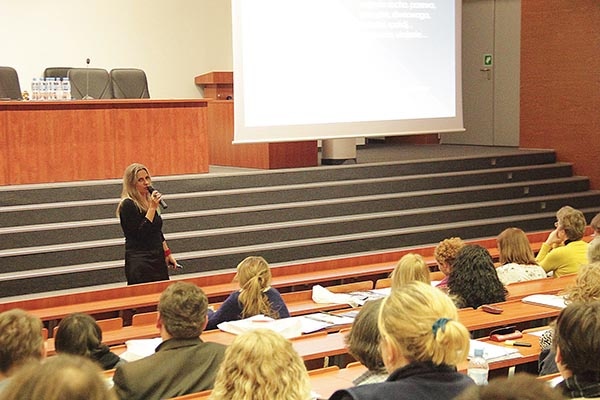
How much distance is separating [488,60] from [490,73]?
0.64ft

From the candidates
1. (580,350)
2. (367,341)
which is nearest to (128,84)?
(367,341)

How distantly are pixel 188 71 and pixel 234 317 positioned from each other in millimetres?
7868

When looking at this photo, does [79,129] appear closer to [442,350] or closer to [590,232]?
[590,232]

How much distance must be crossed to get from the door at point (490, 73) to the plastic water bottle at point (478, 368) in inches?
374

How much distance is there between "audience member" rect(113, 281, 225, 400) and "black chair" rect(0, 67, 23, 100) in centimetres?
616

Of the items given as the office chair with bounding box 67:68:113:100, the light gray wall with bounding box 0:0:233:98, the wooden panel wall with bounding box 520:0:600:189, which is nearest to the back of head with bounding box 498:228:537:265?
the office chair with bounding box 67:68:113:100

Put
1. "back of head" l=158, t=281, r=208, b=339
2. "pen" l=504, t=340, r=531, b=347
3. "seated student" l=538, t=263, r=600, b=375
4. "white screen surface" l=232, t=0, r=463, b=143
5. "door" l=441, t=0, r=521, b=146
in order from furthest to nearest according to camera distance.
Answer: "door" l=441, t=0, r=521, b=146, "white screen surface" l=232, t=0, r=463, b=143, "pen" l=504, t=340, r=531, b=347, "seated student" l=538, t=263, r=600, b=375, "back of head" l=158, t=281, r=208, b=339

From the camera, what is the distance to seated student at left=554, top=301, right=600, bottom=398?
2574 millimetres

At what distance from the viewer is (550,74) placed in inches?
454

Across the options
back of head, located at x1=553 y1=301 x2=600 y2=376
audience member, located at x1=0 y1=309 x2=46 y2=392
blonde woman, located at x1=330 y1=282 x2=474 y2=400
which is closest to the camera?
blonde woman, located at x1=330 y1=282 x2=474 y2=400

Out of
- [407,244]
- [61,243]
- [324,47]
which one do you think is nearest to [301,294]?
[61,243]

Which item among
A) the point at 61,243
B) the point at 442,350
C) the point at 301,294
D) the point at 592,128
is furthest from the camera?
the point at 592,128

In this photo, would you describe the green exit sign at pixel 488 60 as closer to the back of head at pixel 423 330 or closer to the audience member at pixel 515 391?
the back of head at pixel 423 330

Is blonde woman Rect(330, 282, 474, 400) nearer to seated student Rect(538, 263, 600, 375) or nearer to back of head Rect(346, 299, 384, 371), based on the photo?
back of head Rect(346, 299, 384, 371)
